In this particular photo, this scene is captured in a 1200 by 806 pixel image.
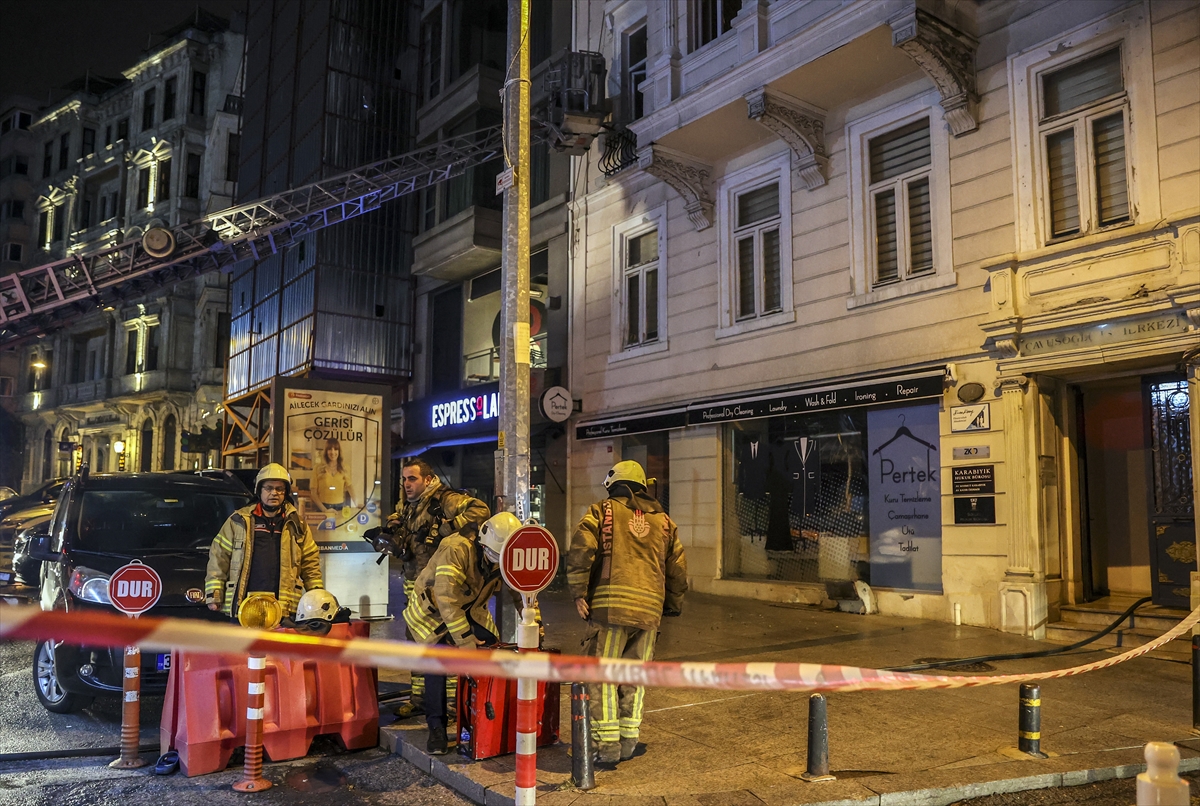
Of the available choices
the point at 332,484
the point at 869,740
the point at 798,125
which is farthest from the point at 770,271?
the point at 869,740

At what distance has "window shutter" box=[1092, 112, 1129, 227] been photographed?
1001 cm

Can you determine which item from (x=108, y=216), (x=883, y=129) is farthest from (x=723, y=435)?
(x=108, y=216)

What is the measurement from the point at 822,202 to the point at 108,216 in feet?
145

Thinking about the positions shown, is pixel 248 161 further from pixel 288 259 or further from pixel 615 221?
pixel 615 221

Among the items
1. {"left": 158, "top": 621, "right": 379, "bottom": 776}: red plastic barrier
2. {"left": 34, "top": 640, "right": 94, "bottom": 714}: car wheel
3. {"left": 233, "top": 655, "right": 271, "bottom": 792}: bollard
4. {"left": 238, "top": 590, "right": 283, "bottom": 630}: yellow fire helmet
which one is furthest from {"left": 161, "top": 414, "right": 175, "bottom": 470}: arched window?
{"left": 233, "top": 655, "right": 271, "bottom": 792}: bollard

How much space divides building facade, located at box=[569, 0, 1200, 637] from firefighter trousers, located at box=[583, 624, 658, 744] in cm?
639

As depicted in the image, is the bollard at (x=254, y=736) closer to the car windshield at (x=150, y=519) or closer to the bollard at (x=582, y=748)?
the bollard at (x=582, y=748)

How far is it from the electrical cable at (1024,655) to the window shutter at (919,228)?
4.78 meters

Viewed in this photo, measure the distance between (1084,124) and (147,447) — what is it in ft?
137

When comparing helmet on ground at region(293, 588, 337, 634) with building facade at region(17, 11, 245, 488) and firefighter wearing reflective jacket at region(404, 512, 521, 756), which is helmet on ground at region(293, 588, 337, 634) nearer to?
firefighter wearing reflective jacket at region(404, 512, 521, 756)

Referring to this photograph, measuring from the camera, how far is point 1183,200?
30.7 feet

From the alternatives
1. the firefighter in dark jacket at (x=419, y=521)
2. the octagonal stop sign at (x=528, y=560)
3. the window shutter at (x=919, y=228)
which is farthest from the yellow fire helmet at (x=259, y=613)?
the window shutter at (x=919, y=228)

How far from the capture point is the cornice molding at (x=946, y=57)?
10.7 meters

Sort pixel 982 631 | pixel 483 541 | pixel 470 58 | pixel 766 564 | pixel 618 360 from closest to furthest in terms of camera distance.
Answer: pixel 483 541
pixel 982 631
pixel 766 564
pixel 618 360
pixel 470 58
